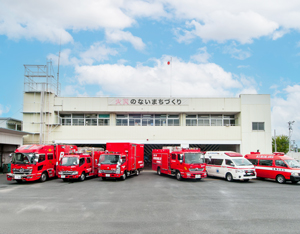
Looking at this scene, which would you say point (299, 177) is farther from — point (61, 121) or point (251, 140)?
point (61, 121)

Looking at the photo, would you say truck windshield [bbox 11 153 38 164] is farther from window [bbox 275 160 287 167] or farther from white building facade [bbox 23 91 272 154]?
window [bbox 275 160 287 167]

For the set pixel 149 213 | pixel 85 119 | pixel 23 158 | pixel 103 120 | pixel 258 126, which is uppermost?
pixel 85 119

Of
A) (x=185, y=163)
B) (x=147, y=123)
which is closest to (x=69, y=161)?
(x=185, y=163)

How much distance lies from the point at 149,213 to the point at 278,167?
13.9 m

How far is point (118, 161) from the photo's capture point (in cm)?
1927

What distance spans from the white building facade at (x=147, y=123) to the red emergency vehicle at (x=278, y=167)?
433 inches

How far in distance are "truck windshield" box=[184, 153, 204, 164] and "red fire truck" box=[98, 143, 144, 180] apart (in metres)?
4.68

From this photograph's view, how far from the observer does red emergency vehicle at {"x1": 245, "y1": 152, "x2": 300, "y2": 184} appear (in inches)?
721

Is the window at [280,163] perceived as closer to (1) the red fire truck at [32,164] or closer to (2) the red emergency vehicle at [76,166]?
(2) the red emergency vehicle at [76,166]

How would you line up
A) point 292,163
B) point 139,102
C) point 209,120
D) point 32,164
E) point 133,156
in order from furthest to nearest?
point 209,120, point 139,102, point 133,156, point 292,163, point 32,164

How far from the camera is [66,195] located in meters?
13.2

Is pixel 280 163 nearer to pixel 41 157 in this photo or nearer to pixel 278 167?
pixel 278 167

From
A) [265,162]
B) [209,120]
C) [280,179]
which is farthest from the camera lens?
[209,120]

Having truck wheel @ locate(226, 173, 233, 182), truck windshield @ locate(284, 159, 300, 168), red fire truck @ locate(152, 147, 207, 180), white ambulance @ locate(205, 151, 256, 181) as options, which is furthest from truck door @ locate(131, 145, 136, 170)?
truck windshield @ locate(284, 159, 300, 168)
